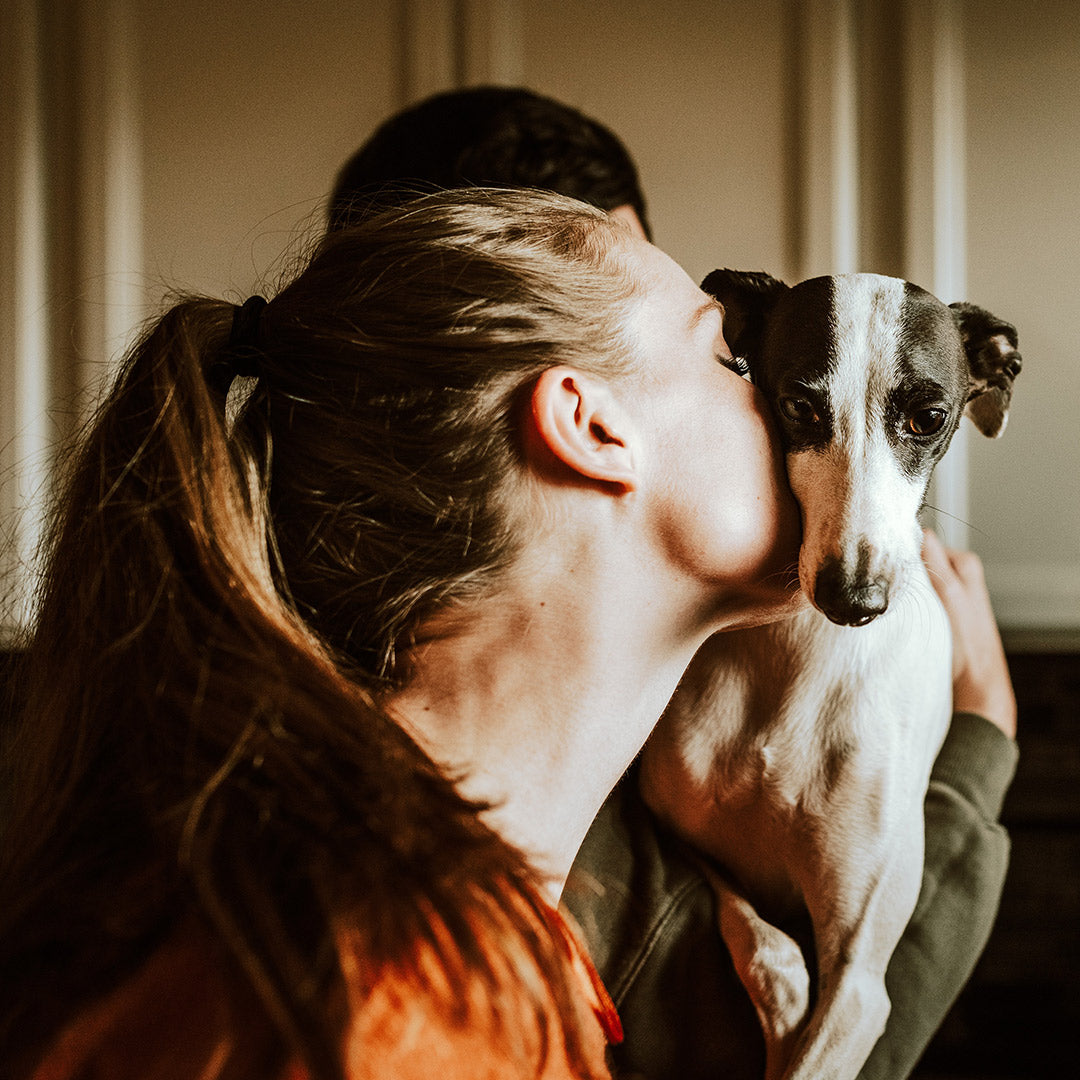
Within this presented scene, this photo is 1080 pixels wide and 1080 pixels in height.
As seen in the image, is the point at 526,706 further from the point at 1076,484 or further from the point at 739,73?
the point at 739,73

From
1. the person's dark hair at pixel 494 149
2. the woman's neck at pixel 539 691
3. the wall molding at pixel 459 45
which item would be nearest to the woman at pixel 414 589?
the woman's neck at pixel 539 691

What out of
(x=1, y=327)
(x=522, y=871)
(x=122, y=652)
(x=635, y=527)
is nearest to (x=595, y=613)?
(x=635, y=527)

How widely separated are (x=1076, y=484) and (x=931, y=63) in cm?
77

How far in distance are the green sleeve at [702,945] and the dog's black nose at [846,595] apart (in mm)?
283

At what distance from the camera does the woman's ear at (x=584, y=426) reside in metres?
0.57

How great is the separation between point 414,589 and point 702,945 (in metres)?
0.38

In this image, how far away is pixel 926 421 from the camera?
64 cm

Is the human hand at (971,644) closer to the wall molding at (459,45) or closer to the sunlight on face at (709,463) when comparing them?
the sunlight on face at (709,463)

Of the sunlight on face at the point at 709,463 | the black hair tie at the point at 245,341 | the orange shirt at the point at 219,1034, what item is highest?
the black hair tie at the point at 245,341

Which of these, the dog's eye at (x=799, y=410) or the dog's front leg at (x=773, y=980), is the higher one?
the dog's eye at (x=799, y=410)

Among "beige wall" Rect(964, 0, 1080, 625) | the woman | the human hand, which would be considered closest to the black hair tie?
the woman

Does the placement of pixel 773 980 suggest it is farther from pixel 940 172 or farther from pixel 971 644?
pixel 940 172

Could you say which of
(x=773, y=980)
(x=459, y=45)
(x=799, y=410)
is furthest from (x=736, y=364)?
(x=459, y=45)

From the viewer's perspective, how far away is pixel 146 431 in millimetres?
579
